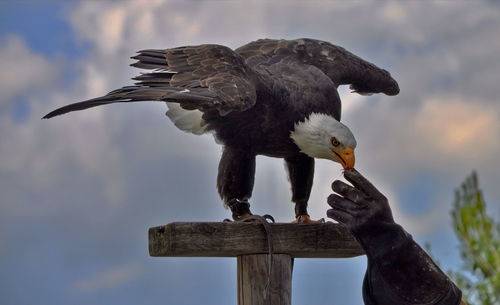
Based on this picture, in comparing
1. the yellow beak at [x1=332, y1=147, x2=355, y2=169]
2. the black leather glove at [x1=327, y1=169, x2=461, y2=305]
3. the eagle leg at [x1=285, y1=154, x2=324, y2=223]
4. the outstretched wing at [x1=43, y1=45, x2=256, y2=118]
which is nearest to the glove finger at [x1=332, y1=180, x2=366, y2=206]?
the black leather glove at [x1=327, y1=169, x2=461, y2=305]

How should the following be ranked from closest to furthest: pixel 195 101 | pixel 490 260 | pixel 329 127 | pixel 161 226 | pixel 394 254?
pixel 394 254
pixel 161 226
pixel 195 101
pixel 329 127
pixel 490 260

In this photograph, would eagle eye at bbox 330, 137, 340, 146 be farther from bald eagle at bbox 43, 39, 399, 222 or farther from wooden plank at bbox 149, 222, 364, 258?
wooden plank at bbox 149, 222, 364, 258

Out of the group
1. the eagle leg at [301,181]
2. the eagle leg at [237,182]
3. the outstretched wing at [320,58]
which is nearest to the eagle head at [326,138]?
the eagle leg at [301,181]

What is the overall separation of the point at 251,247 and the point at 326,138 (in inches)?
52.2

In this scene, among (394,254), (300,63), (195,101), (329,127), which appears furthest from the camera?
(300,63)

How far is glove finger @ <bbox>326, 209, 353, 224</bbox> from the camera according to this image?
12.2 feet

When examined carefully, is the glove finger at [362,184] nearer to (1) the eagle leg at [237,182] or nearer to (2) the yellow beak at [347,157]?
(2) the yellow beak at [347,157]

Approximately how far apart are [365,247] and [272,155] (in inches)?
84.6

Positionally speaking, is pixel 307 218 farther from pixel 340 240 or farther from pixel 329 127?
pixel 340 240

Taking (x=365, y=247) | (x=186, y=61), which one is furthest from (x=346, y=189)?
(x=186, y=61)

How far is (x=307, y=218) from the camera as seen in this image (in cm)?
557

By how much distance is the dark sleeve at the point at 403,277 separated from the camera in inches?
138

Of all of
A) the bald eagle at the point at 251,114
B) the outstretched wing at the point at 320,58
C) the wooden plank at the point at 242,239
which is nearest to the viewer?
the wooden plank at the point at 242,239

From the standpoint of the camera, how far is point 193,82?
5.40 meters
